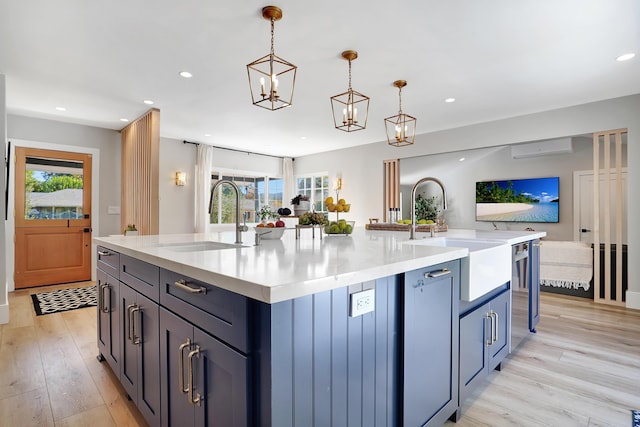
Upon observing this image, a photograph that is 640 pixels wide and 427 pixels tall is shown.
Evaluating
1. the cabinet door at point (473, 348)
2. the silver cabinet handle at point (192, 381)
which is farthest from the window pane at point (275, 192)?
the silver cabinet handle at point (192, 381)

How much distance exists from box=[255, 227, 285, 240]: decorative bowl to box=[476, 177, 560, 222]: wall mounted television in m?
4.18

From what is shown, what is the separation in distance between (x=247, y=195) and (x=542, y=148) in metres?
5.62

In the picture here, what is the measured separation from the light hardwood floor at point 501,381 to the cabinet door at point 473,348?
0.17 metres

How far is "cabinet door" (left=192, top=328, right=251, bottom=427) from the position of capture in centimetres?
92

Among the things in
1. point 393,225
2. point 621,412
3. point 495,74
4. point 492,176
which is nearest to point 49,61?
point 393,225

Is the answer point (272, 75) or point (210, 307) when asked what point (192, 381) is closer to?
point (210, 307)

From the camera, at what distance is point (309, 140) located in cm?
634

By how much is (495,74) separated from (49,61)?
4.24 m

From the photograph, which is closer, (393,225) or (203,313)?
(203,313)

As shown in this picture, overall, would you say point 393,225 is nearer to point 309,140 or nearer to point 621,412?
point 621,412

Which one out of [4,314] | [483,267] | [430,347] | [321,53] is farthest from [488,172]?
[4,314]

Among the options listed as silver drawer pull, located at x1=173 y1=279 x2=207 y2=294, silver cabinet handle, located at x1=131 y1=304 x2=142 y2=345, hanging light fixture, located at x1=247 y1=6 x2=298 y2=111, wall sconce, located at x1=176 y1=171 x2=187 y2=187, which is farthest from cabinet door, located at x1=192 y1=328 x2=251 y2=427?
wall sconce, located at x1=176 y1=171 x2=187 y2=187

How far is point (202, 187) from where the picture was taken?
6.54m

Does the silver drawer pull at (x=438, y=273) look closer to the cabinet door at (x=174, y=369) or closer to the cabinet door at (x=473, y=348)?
the cabinet door at (x=473, y=348)
